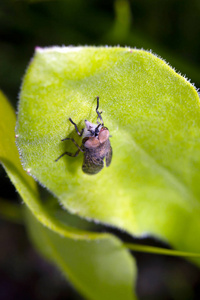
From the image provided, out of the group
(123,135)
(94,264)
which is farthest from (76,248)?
(123,135)

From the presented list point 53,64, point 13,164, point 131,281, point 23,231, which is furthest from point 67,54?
point 23,231

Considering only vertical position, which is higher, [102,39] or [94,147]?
[102,39]

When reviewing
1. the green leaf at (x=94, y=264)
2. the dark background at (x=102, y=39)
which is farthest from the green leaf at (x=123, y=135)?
the dark background at (x=102, y=39)

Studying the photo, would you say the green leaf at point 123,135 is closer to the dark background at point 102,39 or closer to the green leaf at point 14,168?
the green leaf at point 14,168

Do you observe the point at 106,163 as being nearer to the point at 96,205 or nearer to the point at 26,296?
the point at 96,205

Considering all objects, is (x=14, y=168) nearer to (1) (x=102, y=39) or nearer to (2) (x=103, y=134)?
(2) (x=103, y=134)
